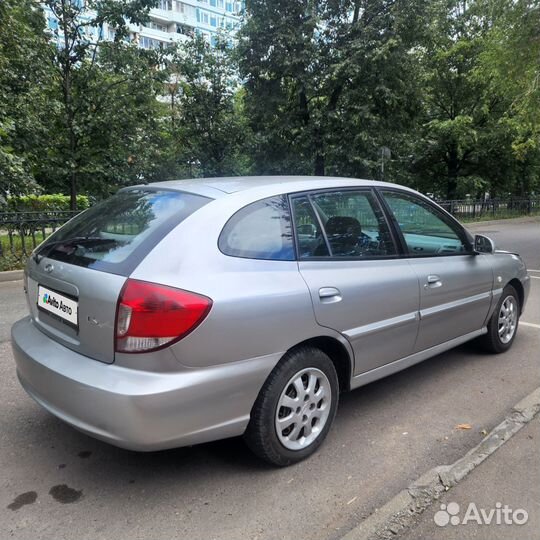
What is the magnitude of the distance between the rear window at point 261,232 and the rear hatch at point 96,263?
23 cm

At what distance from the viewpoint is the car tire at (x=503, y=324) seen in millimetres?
4469

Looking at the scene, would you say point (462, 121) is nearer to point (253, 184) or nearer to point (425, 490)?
point (253, 184)

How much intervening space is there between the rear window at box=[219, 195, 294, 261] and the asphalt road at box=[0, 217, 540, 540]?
1.21 meters

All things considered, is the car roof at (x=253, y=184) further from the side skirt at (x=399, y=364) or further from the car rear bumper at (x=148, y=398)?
the side skirt at (x=399, y=364)

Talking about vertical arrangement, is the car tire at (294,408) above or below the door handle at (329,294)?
below

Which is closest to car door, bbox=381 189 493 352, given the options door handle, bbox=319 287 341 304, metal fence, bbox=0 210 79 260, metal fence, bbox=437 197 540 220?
door handle, bbox=319 287 341 304

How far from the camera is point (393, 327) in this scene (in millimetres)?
3238

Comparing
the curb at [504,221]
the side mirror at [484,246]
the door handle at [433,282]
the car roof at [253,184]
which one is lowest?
the curb at [504,221]

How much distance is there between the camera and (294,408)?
272 centimetres

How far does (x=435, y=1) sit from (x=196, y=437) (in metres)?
18.3

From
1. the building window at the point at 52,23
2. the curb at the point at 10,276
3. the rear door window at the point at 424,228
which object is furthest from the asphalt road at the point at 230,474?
the building window at the point at 52,23

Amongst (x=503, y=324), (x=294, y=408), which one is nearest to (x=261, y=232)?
(x=294, y=408)

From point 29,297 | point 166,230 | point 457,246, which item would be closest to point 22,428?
point 29,297

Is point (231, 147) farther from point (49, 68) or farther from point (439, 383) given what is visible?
point (439, 383)
